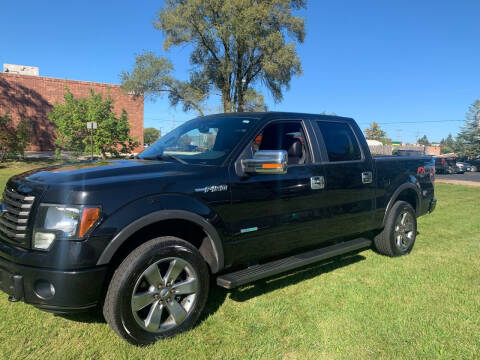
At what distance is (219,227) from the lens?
3.22 meters

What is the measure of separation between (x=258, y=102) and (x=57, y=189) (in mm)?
23032

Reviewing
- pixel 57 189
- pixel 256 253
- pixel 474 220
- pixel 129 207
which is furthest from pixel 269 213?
pixel 474 220

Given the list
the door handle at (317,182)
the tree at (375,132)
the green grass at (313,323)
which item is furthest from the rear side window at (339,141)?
the tree at (375,132)

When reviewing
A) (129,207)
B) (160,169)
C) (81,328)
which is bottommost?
(81,328)

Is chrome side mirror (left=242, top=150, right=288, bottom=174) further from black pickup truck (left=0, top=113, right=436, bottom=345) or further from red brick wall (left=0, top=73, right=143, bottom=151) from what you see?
red brick wall (left=0, top=73, right=143, bottom=151)

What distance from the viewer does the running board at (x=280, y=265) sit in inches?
127

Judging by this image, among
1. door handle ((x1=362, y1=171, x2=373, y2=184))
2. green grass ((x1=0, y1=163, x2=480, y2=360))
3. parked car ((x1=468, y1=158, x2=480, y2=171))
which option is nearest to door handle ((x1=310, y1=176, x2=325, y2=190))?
door handle ((x1=362, y1=171, x2=373, y2=184))

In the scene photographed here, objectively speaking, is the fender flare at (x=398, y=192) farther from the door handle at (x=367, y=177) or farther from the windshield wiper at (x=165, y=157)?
the windshield wiper at (x=165, y=157)

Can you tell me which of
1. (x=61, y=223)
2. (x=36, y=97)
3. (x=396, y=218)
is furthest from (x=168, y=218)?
(x=36, y=97)

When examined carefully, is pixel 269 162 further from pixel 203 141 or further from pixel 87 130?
pixel 87 130

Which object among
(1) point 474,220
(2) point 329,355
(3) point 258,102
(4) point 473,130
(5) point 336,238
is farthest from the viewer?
(4) point 473,130

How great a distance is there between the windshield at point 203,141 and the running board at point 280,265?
1024 millimetres

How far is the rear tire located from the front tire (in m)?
3.00

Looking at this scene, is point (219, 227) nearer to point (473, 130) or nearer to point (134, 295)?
point (134, 295)
